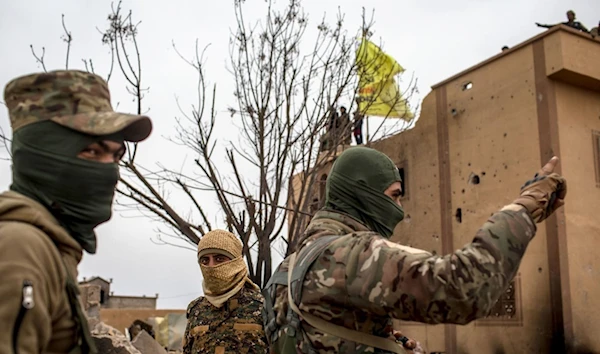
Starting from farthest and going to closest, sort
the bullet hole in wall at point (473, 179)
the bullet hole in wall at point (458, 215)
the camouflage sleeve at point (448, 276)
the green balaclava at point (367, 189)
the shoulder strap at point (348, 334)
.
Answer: the bullet hole in wall at point (458, 215)
the bullet hole in wall at point (473, 179)
the green balaclava at point (367, 189)
the shoulder strap at point (348, 334)
the camouflage sleeve at point (448, 276)

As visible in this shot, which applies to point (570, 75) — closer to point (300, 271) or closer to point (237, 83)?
point (237, 83)

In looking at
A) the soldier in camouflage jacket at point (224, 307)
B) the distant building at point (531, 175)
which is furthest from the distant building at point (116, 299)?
the soldier in camouflage jacket at point (224, 307)

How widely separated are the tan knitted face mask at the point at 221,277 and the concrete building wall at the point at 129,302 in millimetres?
19284

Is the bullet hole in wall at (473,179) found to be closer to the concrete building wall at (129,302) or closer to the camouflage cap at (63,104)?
the camouflage cap at (63,104)

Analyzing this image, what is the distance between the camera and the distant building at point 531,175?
30.2ft

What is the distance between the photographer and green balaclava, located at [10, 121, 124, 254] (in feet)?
5.09

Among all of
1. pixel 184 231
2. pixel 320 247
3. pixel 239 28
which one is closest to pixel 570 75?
pixel 239 28

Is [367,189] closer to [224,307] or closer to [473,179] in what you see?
[224,307]

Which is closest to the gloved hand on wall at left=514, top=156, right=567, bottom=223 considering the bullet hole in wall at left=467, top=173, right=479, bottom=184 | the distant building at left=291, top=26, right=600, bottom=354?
the distant building at left=291, top=26, right=600, bottom=354

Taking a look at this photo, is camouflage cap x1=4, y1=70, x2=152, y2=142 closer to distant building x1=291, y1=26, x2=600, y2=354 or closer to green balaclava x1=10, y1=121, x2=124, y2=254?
green balaclava x1=10, y1=121, x2=124, y2=254

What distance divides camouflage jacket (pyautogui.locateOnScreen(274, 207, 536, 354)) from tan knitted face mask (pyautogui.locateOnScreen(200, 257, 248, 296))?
2.48 meters

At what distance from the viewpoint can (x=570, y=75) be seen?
9539 millimetres

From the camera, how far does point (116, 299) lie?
920 inches

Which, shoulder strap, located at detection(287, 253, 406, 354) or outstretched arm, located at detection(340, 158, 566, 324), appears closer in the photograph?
outstretched arm, located at detection(340, 158, 566, 324)
